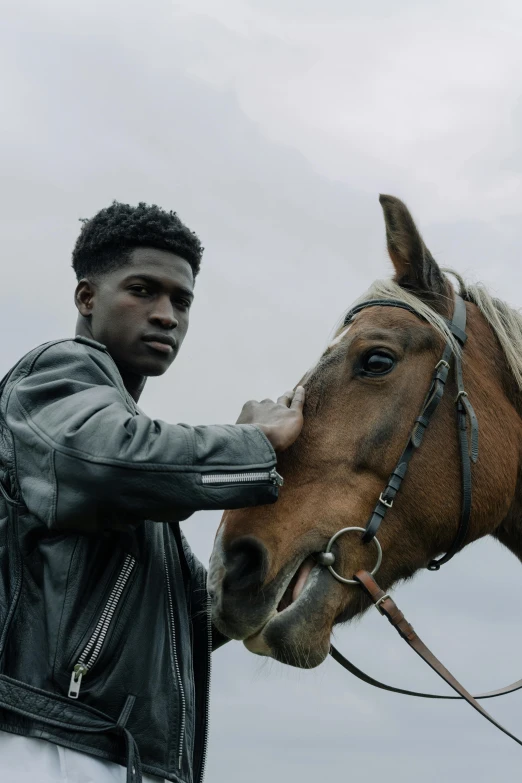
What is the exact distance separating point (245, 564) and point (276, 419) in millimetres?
539

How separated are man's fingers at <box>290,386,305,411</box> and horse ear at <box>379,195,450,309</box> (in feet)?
2.98

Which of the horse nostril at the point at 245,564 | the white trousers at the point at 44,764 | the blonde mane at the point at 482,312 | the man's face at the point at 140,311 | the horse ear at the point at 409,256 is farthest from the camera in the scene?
the horse ear at the point at 409,256

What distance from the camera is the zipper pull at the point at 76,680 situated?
2461 mm

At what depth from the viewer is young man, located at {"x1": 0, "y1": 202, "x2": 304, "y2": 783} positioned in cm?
240

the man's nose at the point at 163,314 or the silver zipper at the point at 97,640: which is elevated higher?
the man's nose at the point at 163,314

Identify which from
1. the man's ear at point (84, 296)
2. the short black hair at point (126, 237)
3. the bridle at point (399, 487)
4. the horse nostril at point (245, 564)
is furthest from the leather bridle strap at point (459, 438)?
the man's ear at point (84, 296)

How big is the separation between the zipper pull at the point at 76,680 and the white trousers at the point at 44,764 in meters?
0.15

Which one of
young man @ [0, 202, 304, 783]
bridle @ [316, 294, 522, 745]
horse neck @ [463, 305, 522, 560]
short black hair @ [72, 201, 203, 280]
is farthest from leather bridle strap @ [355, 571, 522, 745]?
short black hair @ [72, 201, 203, 280]

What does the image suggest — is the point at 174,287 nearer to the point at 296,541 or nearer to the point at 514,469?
the point at 296,541

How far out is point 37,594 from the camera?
258 centimetres

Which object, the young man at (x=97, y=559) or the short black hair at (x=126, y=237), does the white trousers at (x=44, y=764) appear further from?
the short black hair at (x=126, y=237)

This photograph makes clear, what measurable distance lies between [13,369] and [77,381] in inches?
13.7

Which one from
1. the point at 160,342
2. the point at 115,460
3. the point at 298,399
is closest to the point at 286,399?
the point at 298,399

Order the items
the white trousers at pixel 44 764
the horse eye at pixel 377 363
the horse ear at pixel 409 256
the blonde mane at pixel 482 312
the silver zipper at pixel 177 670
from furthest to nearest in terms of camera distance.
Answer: the horse ear at pixel 409 256 → the blonde mane at pixel 482 312 → the horse eye at pixel 377 363 → the silver zipper at pixel 177 670 → the white trousers at pixel 44 764
